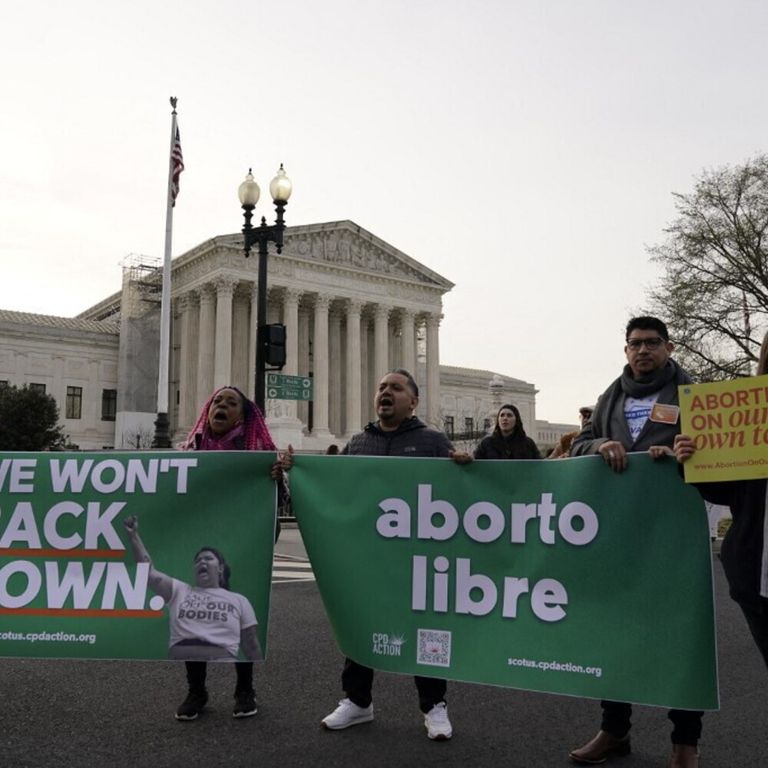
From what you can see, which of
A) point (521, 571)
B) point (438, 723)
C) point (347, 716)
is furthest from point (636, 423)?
point (347, 716)

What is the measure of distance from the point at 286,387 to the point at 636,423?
11330 mm

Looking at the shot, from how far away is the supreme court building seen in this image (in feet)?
198

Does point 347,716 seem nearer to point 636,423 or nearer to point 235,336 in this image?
point 636,423

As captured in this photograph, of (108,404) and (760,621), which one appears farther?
(108,404)

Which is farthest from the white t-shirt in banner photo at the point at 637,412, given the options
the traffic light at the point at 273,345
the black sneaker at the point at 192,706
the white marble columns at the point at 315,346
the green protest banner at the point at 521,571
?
the white marble columns at the point at 315,346

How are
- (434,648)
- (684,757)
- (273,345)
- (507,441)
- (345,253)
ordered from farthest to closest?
(345,253)
(273,345)
(507,441)
(434,648)
(684,757)

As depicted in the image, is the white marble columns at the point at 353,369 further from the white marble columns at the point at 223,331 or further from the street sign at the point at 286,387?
the street sign at the point at 286,387

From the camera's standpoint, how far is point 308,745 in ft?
14.6

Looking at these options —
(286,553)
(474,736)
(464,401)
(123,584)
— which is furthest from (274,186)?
(464,401)

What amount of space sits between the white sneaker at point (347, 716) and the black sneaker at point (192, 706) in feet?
2.49

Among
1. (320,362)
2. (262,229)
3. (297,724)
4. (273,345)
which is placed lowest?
(297,724)

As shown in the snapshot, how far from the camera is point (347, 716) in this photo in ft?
15.8

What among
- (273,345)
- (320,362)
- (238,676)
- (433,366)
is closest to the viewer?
→ (238,676)

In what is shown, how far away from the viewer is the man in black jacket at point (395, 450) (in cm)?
474
